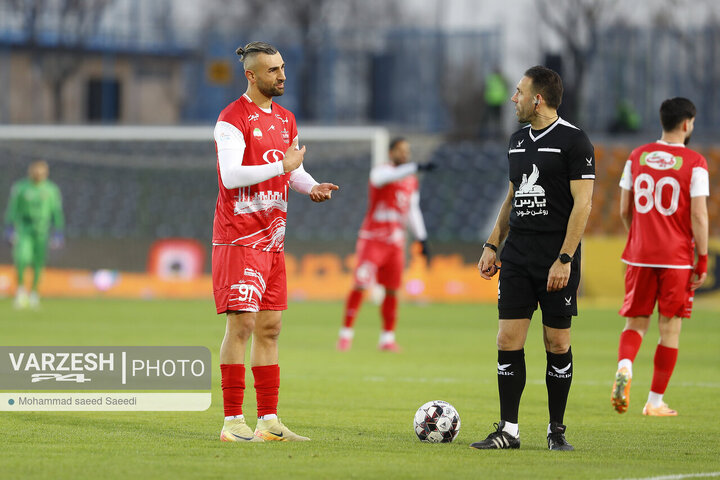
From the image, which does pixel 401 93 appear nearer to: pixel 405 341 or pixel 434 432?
pixel 405 341

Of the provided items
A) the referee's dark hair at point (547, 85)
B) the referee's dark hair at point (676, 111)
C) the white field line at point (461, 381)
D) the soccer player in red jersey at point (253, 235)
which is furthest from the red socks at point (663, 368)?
the soccer player in red jersey at point (253, 235)

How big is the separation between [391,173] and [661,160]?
4980 mm

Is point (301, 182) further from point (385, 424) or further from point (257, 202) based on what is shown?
point (385, 424)

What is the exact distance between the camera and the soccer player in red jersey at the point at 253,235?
6395 millimetres

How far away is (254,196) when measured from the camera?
21.2 feet

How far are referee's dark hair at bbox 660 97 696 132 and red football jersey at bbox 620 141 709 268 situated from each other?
0.52ft

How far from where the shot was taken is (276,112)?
6.68 m

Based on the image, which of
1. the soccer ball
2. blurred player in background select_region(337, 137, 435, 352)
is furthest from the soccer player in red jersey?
blurred player in background select_region(337, 137, 435, 352)

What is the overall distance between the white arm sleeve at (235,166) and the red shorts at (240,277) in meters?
0.39

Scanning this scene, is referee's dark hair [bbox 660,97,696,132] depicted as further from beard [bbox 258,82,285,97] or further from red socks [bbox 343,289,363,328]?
red socks [bbox 343,289,363,328]

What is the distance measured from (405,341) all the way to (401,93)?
64.2 feet

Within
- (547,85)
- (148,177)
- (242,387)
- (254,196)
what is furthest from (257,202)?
(148,177)

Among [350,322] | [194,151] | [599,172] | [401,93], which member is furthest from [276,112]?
[401,93]

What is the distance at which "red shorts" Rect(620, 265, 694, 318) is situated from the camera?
318 inches
